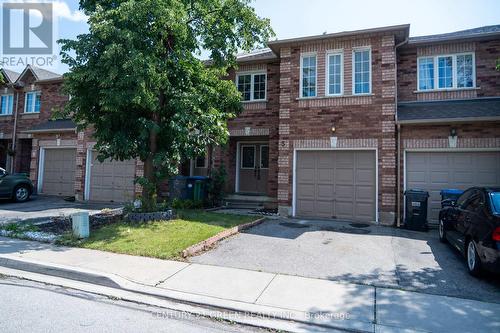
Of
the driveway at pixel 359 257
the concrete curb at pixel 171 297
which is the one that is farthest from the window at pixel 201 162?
the concrete curb at pixel 171 297

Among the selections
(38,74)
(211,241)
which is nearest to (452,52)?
(211,241)

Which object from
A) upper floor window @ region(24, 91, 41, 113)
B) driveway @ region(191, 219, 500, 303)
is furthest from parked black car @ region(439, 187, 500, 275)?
upper floor window @ region(24, 91, 41, 113)

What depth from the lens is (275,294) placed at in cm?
492

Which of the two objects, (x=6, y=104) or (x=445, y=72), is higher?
(x=6, y=104)

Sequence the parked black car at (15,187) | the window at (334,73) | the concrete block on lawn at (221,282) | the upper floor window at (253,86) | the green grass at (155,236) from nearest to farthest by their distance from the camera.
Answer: the concrete block on lawn at (221,282)
the green grass at (155,236)
the window at (334,73)
the upper floor window at (253,86)
the parked black car at (15,187)

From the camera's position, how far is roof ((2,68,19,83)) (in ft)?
63.7

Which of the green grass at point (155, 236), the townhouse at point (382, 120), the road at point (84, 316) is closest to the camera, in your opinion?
the road at point (84, 316)

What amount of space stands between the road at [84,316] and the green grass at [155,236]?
80.1 inches

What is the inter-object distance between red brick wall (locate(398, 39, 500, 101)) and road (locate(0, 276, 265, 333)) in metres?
10.6

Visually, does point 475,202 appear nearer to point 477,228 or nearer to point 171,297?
point 477,228

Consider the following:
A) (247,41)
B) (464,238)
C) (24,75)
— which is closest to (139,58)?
(247,41)

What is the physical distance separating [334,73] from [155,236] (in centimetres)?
797

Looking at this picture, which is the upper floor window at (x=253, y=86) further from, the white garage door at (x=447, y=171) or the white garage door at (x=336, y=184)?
the white garage door at (x=447, y=171)

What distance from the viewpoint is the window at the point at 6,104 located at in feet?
64.0
